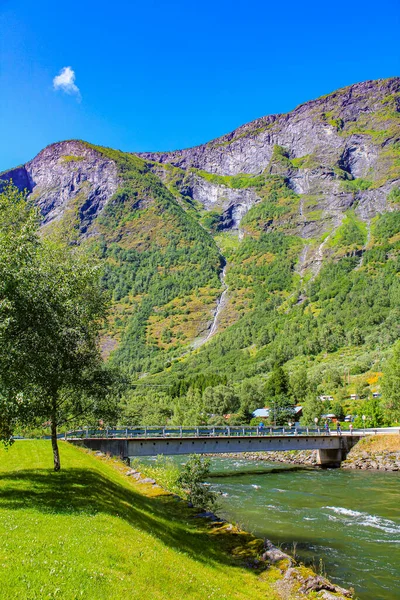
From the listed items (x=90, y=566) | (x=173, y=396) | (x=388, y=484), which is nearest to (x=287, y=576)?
(x=90, y=566)

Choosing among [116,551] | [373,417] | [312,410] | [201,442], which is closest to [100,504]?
[116,551]

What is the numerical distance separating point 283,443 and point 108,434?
27005 millimetres

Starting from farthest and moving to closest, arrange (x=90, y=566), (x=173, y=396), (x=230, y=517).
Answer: (x=173, y=396) → (x=230, y=517) → (x=90, y=566)

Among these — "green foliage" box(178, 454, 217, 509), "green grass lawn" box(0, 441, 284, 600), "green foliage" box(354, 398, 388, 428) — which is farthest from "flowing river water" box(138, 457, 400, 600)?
"green foliage" box(354, 398, 388, 428)

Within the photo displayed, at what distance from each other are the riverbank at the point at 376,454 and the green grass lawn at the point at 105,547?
162 ft

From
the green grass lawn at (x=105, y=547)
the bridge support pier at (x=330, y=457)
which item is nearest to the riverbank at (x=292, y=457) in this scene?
the bridge support pier at (x=330, y=457)

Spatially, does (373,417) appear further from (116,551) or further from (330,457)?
(116,551)

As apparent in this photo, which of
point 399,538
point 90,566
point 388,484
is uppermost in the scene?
point 90,566

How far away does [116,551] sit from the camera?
1221 centimetres

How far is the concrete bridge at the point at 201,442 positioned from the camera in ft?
165

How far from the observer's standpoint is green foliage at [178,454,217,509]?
29.1 m

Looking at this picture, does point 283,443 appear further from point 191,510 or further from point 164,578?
point 164,578

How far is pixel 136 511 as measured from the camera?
18984 millimetres

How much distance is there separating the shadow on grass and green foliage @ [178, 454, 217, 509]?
199 inches
